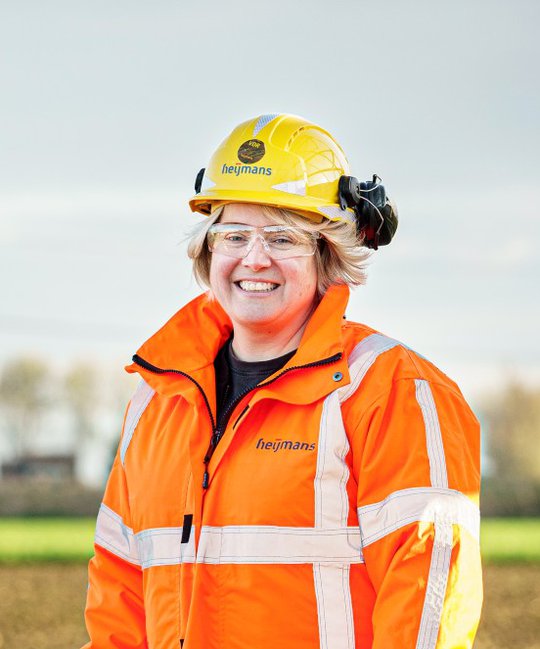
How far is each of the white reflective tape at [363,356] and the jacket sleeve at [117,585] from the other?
32.8 inches

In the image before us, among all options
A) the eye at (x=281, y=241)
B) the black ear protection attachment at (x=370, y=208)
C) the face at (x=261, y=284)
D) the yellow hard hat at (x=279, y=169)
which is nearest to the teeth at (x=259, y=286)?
the face at (x=261, y=284)

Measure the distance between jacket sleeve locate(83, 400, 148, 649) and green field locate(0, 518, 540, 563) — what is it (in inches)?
487

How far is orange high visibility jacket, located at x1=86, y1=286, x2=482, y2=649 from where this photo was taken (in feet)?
8.56

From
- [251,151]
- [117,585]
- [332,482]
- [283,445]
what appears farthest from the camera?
[117,585]

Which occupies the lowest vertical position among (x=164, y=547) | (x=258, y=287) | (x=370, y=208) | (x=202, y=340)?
(x=164, y=547)

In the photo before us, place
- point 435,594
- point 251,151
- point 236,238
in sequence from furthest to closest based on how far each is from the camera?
1. point 251,151
2. point 236,238
3. point 435,594

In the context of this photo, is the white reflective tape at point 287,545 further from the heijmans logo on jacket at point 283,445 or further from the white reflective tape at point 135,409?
the white reflective tape at point 135,409

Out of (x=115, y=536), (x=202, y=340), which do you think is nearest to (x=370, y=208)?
(x=202, y=340)

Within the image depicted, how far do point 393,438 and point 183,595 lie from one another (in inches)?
29.3

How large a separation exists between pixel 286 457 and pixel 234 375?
Answer: 463 mm

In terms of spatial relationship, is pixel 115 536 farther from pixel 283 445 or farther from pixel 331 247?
pixel 331 247

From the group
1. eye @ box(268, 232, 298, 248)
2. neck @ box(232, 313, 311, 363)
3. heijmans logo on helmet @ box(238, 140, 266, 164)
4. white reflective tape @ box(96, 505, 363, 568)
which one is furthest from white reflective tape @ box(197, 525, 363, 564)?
heijmans logo on helmet @ box(238, 140, 266, 164)

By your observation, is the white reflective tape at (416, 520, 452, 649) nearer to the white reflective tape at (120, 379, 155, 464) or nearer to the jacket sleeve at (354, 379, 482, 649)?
the jacket sleeve at (354, 379, 482, 649)

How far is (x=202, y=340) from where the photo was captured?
3.29 m
